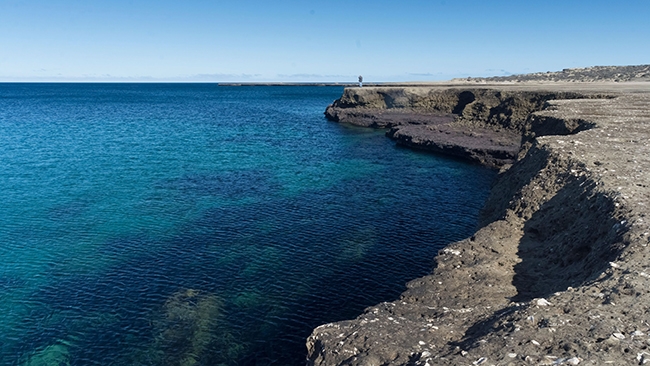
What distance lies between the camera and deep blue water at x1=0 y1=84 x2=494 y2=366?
1830cm

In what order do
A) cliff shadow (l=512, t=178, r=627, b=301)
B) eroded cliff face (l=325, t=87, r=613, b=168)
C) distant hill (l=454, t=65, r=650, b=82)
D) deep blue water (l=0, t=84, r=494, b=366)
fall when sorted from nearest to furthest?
cliff shadow (l=512, t=178, r=627, b=301), deep blue water (l=0, t=84, r=494, b=366), eroded cliff face (l=325, t=87, r=613, b=168), distant hill (l=454, t=65, r=650, b=82)

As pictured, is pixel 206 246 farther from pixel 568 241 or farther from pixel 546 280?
pixel 568 241

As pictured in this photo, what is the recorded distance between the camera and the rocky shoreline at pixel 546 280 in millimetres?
10016

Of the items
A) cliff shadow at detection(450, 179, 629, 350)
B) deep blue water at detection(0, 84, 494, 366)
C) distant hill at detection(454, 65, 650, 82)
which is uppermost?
distant hill at detection(454, 65, 650, 82)

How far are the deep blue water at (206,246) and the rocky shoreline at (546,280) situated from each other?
179 inches

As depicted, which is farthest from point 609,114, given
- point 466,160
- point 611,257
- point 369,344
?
point 369,344

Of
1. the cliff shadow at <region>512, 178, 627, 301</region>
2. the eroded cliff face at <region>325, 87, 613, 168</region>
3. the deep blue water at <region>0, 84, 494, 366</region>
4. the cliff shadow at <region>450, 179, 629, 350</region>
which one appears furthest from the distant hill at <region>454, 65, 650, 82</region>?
the cliff shadow at <region>450, 179, 629, 350</region>

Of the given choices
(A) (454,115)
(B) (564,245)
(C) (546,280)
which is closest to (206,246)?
(C) (546,280)

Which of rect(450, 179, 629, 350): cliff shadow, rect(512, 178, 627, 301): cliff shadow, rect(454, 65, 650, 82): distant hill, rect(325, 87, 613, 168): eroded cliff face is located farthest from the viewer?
rect(454, 65, 650, 82): distant hill

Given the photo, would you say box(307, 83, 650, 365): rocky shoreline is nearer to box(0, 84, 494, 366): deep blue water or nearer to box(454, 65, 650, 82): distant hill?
box(0, 84, 494, 366): deep blue water

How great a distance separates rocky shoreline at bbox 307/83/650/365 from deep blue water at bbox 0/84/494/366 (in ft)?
14.9

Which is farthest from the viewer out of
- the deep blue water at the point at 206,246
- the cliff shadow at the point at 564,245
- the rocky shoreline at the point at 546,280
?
the deep blue water at the point at 206,246

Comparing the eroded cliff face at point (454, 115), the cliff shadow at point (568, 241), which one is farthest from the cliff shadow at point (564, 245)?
the eroded cliff face at point (454, 115)

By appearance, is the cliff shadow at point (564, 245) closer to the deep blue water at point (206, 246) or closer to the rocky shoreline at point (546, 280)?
the rocky shoreline at point (546, 280)
